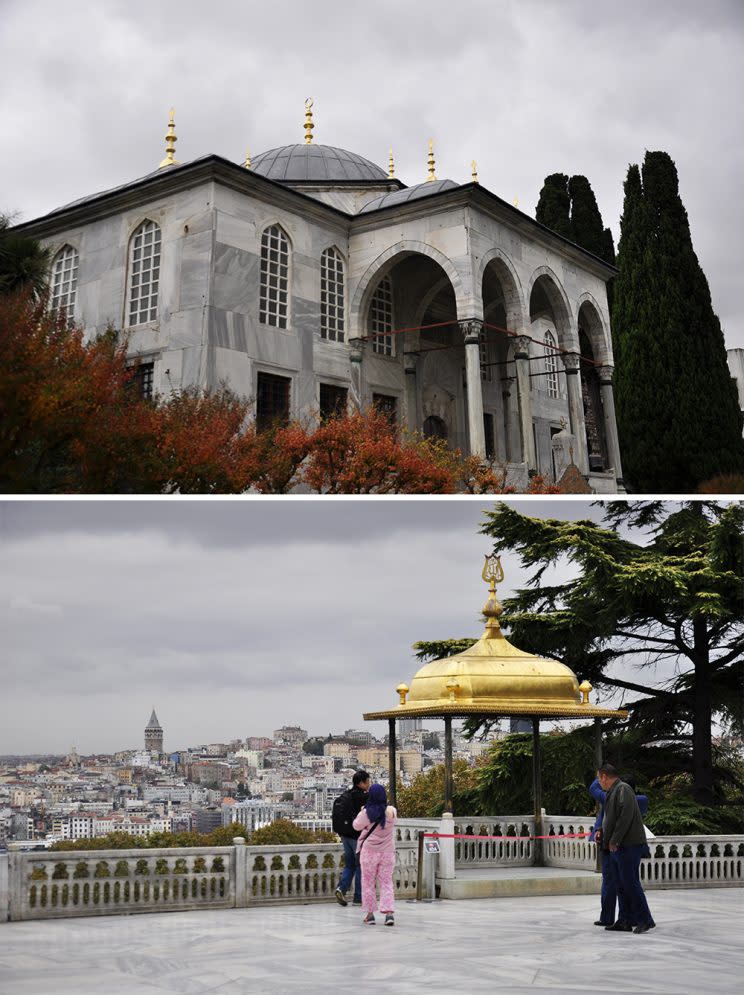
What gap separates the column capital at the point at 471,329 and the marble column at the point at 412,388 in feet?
11.9

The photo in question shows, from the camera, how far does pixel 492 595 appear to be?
1311 centimetres

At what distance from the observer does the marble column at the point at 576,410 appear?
27.9m

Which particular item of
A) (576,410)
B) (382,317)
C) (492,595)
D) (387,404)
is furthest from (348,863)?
(576,410)

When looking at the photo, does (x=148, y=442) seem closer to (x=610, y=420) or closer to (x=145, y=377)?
(x=145, y=377)

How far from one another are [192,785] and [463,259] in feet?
43.1

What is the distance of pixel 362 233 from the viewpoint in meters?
25.6

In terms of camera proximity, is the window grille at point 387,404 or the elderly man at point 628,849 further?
the window grille at point 387,404

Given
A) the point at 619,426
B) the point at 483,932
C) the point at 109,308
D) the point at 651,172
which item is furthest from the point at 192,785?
the point at 651,172

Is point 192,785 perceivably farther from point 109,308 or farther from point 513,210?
point 513,210

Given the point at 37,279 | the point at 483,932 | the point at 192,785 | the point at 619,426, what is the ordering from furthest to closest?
the point at 619,426 → the point at 37,279 → the point at 192,785 → the point at 483,932

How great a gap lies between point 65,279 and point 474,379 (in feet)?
31.4

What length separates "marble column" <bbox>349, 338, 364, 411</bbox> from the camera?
25.2 metres

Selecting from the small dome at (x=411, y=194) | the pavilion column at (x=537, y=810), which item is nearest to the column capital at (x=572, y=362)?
the small dome at (x=411, y=194)

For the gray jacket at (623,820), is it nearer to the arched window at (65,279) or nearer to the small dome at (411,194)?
the small dome at (411,194)
